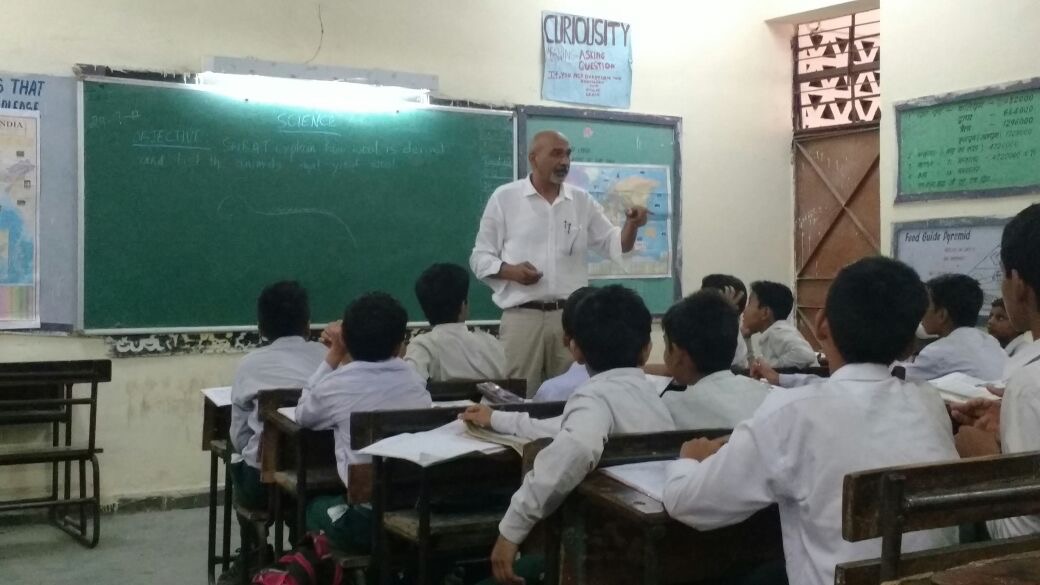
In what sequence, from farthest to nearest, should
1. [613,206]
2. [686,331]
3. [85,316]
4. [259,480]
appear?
1. [613,206]
2. [85,316]
3. [259,480]
4. [686,331]

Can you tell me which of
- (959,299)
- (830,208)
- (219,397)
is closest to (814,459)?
(219,397)

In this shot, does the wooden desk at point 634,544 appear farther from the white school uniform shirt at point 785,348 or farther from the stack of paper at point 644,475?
the white school uniform shirt at point 785,348

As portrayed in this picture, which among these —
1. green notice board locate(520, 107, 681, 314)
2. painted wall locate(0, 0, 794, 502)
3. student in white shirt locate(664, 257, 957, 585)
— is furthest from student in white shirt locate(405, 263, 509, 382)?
green notice board locate(520, 107, 681, 314)

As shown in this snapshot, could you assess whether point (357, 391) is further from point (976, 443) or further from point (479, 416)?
point (976, 443)

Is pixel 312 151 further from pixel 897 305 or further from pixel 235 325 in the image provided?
pixel 897 305

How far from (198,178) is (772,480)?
3.86 metres

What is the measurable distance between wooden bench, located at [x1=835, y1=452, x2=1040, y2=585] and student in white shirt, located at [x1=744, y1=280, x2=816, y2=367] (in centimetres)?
281

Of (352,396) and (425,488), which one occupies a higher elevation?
(352,396)

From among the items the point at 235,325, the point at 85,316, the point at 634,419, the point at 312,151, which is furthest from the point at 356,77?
the point at 634,419

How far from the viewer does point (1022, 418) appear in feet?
5.21

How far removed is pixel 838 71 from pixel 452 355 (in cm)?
402

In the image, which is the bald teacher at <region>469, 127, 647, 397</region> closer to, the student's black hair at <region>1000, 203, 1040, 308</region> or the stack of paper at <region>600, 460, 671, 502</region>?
the stack of paper at <region>600, 460, 671, 502</region>

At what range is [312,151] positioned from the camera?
515 centimetres

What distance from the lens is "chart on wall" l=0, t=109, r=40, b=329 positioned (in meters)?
4.45
